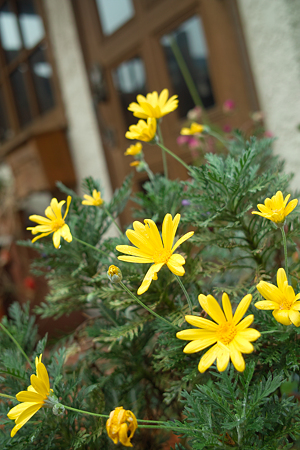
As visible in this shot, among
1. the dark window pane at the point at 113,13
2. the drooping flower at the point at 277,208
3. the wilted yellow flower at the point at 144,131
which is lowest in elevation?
the drooping flower at the point at 277,208

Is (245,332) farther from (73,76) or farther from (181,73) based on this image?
(73,76)

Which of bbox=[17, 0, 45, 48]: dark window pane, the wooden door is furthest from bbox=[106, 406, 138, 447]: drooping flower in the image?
bbox=[17, 0, 45, 48]: dark window pane

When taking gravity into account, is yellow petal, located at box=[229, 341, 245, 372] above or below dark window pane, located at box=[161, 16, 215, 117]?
below

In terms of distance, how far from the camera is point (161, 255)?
0.42 metres

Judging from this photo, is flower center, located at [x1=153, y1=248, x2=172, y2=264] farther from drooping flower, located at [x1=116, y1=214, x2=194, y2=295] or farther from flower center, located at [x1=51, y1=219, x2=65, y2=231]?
flower center, located at [x1=51, y1=219, x2=65, y2=231]

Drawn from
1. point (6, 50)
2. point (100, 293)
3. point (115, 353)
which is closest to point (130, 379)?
point (115, 353)

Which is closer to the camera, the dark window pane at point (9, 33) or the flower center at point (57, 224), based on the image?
the flower center at point (57, 224)

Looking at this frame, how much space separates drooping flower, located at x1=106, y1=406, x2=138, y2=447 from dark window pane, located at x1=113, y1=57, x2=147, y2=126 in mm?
2165

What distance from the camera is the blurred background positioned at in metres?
1.67

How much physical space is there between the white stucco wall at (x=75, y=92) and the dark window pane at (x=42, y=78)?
0.65 feet

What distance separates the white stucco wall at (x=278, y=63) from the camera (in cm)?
156

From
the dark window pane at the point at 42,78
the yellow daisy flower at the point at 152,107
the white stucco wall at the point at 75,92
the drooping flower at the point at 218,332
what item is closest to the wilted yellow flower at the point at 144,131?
the yellow daisy flower at the point at 152,107

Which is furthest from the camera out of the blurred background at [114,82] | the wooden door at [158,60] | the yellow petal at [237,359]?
the wooden door at [158,60]

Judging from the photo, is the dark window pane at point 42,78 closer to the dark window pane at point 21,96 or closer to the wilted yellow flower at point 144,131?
the dark window pane at point 21,96
